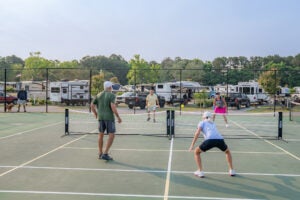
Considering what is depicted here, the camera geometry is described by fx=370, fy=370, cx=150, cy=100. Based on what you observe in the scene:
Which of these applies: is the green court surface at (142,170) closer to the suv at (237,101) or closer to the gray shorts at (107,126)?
the gray shorts at (107,126)

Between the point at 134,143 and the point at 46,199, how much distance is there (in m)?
6.40

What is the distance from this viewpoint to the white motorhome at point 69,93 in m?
39.3

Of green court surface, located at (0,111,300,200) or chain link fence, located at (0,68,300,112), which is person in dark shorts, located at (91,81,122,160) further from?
chain link fence, located at (0,68,300,112)

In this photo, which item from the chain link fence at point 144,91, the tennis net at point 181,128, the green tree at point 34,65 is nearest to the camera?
the tennis net at point 181,128

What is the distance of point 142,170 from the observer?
8.05 m

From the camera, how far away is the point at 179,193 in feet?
20.4

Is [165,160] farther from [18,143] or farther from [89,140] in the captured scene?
[18,143]

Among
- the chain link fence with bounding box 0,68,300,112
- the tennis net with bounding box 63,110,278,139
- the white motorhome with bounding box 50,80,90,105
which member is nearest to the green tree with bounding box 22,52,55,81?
the chain link fence with bounding box 0,68,300,112

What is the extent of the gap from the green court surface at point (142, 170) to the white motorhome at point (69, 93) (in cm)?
2669

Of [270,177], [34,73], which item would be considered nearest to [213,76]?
[34,73]

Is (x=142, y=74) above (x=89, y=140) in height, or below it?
above

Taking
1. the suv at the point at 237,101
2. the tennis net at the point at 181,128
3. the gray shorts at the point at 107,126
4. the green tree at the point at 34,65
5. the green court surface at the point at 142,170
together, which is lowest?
the green court surface at the point at 142,170

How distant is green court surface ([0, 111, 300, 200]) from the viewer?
246 inches

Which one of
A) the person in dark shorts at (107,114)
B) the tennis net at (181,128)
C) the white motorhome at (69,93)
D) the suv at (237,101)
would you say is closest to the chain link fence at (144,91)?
the white motorhome at (69,93)
